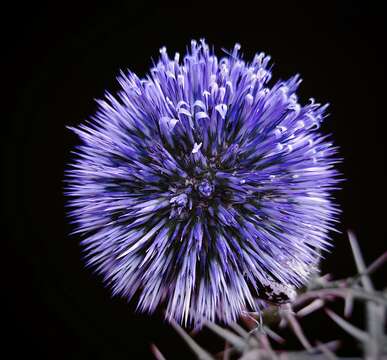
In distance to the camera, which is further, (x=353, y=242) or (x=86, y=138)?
(x=86, y=138)

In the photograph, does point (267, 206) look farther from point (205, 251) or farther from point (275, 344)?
point (275, 344)

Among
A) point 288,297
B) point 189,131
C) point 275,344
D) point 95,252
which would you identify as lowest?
point 275,344

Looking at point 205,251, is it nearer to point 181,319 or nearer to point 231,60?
point 181,319

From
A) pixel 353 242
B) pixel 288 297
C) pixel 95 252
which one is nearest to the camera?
pixel 353 242

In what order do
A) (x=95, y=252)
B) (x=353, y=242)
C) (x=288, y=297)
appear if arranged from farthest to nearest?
1. (x=95, y=252)
2. (x=288, y=297)
3. (x=353, y=242)

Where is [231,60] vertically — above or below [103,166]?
above

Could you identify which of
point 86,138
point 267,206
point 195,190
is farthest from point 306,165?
point 86,138
